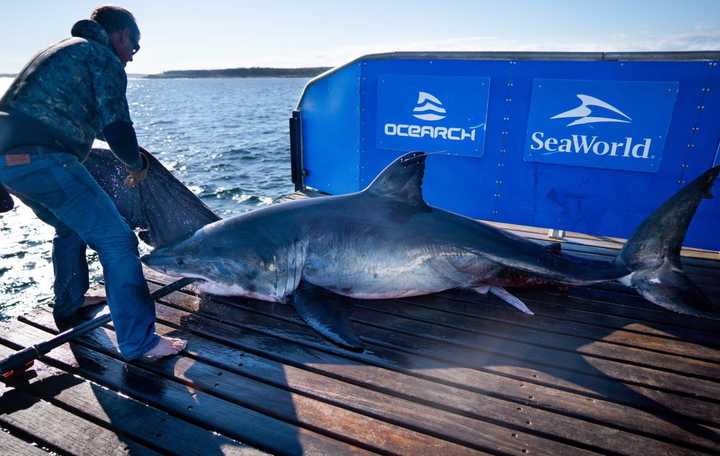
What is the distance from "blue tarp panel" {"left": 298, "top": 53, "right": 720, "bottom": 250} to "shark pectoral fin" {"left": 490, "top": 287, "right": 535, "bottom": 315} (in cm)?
255

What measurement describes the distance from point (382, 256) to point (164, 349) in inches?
85.4

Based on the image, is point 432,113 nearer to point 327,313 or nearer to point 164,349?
point 327,313

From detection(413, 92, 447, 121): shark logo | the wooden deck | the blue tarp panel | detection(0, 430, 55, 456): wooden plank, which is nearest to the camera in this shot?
detection(0, 430, 55, 456): wooden plank

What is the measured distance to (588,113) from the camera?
637cm

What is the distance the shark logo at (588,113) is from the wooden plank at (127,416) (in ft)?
19.3

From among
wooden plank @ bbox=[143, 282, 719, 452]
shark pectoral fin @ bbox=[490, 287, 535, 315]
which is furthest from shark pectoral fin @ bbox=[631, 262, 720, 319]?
wooden plank @ bbox=[143, 282, 719, 452]

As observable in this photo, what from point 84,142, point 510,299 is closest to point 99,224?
point 84,142

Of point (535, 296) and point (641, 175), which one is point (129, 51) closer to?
point (535, 296)

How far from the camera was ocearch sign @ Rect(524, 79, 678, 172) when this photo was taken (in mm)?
6086

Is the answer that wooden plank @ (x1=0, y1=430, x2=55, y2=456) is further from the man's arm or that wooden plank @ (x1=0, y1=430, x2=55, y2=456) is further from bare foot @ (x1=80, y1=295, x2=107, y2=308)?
the man's arm

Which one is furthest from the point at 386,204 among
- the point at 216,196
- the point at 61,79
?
the point at 216,196

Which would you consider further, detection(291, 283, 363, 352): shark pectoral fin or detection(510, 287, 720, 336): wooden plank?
detection(510, 287, 720, 336): wooden plank

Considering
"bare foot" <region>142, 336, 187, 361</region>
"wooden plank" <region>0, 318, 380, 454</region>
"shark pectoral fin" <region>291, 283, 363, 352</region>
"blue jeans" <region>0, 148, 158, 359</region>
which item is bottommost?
"wooden plank" <region>0, 318, 380, 454</region>

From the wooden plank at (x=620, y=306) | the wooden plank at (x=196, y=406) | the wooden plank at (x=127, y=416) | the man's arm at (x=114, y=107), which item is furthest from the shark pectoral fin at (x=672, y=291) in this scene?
the man's arm at (x=114, y=107)
